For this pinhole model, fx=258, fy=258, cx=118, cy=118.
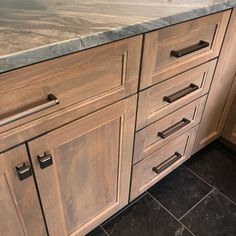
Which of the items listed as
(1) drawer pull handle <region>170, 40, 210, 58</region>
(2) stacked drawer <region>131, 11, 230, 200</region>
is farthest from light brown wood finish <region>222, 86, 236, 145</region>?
(1) drawer pull handle <region>170, 40, 210, 58</region>

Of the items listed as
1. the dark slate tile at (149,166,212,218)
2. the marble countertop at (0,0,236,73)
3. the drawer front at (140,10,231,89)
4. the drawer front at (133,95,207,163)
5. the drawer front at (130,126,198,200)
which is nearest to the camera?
the marble countertop at (0,0,236,73)

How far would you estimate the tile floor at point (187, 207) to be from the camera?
1188mm

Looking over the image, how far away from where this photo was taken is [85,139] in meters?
0.77

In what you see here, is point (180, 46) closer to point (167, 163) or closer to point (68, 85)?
point (68, 85)

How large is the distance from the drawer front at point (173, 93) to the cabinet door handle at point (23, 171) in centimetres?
41

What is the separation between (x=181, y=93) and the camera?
1007 mm

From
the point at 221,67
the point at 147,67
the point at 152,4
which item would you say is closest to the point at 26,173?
the point at 147,67

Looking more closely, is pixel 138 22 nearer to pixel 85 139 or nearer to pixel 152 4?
pixel 152 4

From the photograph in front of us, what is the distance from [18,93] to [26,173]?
22 centimetres

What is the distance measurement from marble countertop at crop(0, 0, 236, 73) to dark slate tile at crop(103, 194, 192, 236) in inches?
35.1

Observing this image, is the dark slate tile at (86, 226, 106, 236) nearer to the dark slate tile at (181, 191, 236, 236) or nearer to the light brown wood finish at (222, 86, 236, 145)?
the dark slate tile at (181, 191, 236, 236)

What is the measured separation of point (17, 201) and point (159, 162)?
682 mm

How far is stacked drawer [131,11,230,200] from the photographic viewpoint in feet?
2.71

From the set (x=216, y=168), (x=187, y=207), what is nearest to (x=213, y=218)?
(x=187, y=207)
